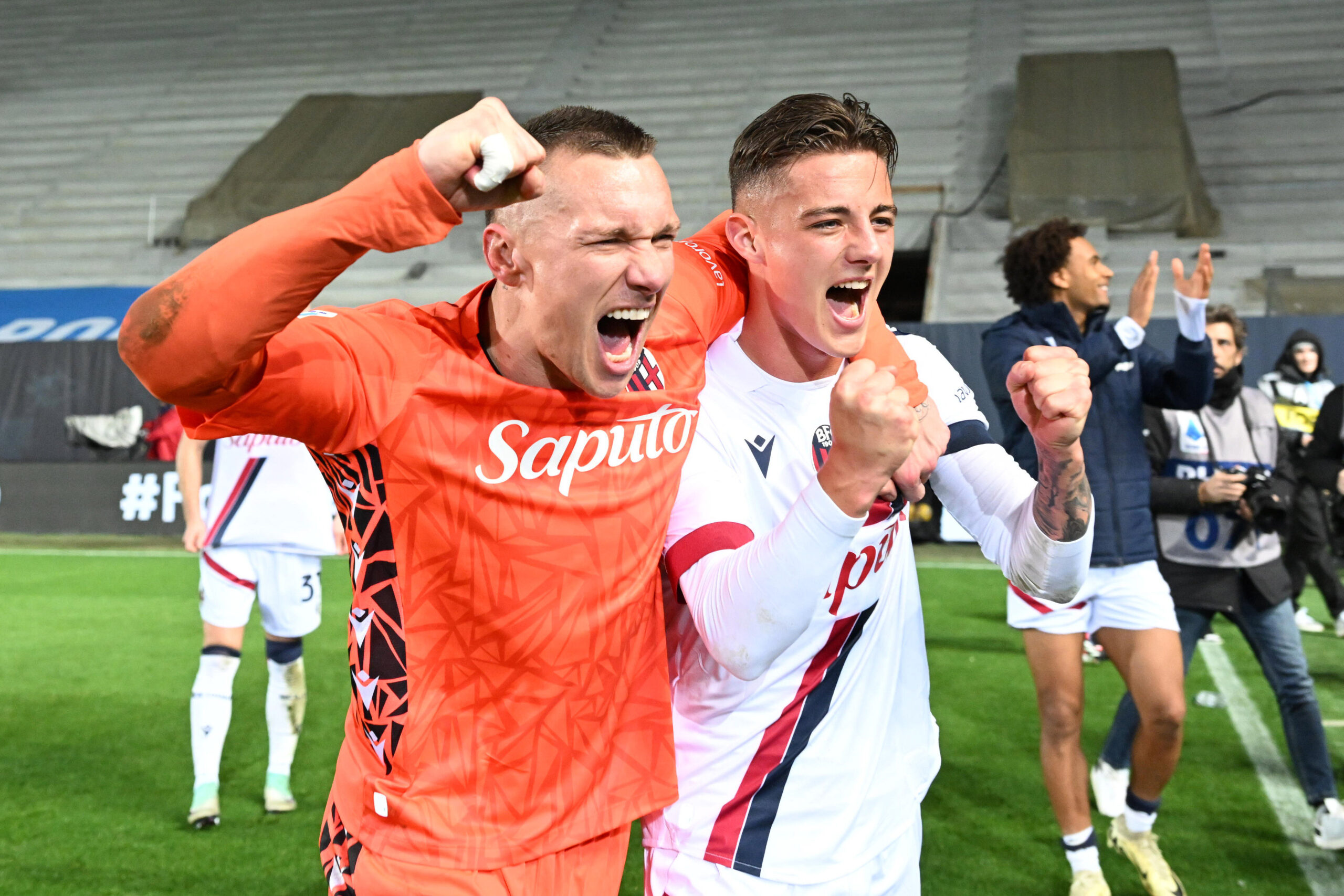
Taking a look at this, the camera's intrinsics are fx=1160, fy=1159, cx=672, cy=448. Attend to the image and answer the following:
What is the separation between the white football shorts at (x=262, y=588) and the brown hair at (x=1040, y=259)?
329cm

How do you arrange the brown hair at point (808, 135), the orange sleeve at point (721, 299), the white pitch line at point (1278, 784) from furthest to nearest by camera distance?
the white pitch line at point (1278, 784) → the orange sleeve at point (721, 299) → the brown hair at point (808, 135)

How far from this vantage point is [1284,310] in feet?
41.8

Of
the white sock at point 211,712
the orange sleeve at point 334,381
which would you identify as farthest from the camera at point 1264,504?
the white sock at point 211,712

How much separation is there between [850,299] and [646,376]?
1.42ft

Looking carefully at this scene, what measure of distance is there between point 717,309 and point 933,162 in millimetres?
17206

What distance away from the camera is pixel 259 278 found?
147 cm

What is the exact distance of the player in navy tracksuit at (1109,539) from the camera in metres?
4.12

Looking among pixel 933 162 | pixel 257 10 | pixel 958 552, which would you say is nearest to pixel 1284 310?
pixel 958 552

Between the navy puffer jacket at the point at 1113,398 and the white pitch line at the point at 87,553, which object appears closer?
the navy puffer jacket at the point at 1113,398

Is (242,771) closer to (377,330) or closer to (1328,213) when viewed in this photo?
(377,330)

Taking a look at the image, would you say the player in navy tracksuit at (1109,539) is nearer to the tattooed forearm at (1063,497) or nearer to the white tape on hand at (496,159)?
the tattooed forearm at (1063,497)

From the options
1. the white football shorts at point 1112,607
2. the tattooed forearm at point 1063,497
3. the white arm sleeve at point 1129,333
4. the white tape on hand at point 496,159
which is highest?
the white arm sleeve at point 1129,333

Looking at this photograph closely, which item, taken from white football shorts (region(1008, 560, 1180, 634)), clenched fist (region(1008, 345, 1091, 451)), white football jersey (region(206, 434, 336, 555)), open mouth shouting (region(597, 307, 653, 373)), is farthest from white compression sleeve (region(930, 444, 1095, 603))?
white football jersey (region(206, 434, 336, 555))

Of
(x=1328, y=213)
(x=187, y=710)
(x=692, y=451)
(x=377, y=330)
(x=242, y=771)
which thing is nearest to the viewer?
(x=377, y=330)
